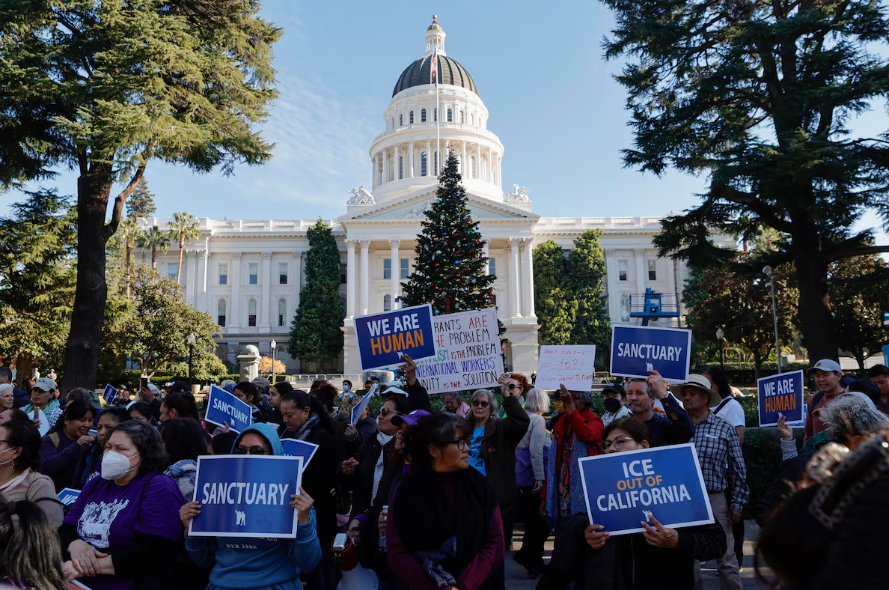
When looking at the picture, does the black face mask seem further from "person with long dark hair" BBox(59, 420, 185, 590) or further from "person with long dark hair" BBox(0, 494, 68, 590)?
"person with long dark hair" BBox(0, 494, 68, 590)

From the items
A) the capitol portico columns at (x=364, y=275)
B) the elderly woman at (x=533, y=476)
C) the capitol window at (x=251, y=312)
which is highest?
the capitol portico columns at (x=364, y=275)

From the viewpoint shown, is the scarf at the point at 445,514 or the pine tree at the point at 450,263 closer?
the scarf at the point at 445,514

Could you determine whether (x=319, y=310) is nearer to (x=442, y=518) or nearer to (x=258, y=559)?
(x=258, y=559)

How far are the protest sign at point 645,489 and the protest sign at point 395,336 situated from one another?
4.17m

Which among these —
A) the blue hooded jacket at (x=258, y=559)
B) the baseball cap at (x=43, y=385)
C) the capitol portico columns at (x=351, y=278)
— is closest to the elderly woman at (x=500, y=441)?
the blue hooded jacket at (x=258, y=559)

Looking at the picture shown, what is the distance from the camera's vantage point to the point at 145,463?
370 centimetres

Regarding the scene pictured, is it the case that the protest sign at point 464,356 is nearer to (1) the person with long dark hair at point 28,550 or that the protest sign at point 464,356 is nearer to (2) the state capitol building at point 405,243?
(1) the person with long dark hair at point 28,550

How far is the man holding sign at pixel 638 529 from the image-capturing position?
125 inches

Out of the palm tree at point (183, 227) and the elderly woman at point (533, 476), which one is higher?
the palm tree at point (183, 227)

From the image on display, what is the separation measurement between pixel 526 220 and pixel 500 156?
1995 centimetres

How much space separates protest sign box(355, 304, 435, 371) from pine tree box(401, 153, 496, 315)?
14.9 m

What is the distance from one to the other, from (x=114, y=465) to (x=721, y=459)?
4.31 meters

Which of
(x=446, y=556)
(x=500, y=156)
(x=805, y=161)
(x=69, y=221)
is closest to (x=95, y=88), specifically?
Result: (x=69, y=221)

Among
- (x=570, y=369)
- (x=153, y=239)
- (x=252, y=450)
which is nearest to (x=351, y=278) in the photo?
(x=153, y=239)
